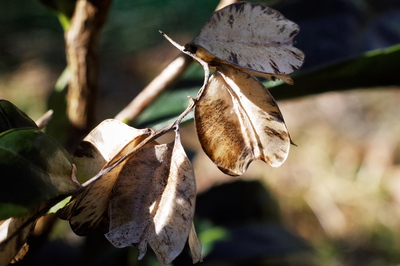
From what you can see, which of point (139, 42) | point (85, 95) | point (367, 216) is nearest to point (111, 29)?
point (139, 42)

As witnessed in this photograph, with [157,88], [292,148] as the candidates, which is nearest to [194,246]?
[157,88]

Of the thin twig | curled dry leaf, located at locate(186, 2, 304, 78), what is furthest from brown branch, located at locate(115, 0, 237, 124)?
curled dry leaf, located at locate(186, 2, 304, 78)

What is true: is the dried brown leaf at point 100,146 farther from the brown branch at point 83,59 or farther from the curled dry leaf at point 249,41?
the brown branch at point 83,59

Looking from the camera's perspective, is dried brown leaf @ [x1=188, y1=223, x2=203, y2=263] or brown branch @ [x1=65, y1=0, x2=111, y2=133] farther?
brown branch @ [x1=65, y1=0, x2=111, y2=133]

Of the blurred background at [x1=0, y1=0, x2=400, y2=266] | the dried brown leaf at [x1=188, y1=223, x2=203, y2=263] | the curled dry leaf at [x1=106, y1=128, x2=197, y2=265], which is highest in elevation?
the curled dry leaf at [x1=106, y1=128, x2=197, y2=265]

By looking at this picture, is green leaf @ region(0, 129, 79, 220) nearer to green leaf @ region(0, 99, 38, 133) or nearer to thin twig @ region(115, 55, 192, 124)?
green leaf @ region(0, 99, 38, 133)

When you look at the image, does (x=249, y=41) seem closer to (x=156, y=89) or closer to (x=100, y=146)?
(x=100, y=146)
